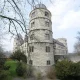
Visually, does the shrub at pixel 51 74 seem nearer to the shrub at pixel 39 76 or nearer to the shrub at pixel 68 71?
the shrub at pixel 39 76

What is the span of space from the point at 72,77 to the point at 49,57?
6.83 m

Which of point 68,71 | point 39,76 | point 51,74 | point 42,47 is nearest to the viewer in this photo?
point 68,71

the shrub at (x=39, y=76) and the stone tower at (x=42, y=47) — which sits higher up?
the stone tower at (x=42, y=47)

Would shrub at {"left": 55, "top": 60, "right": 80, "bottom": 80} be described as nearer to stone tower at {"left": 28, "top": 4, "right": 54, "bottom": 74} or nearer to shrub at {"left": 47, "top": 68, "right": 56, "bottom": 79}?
shrub at {"left": 47, "top": 68, "right": 56, "bottom": 79}

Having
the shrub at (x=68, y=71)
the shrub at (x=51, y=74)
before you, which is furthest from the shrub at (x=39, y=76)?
the shrub at (x=68, y=71)

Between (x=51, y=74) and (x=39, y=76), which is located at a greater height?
(x=51, y=74)

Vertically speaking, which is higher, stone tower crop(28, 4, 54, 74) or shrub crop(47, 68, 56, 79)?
stone tower crop(28, 4, 54, 74)

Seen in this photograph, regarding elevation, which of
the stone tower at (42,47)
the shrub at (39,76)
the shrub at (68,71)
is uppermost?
the stone tower at (42,47)

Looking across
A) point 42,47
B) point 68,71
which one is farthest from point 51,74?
point 42,47

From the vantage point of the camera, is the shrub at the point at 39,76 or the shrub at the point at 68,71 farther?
the shrub at the point at 39,76

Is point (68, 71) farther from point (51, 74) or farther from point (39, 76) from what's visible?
point (39, 76)

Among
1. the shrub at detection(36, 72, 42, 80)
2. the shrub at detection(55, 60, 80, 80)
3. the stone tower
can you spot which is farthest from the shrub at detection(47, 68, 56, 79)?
the stone tower

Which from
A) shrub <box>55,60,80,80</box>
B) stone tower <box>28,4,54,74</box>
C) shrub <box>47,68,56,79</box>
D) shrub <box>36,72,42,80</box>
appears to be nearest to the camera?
shrub <box>55,60,80,80</box>

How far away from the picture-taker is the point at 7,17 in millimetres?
6520
